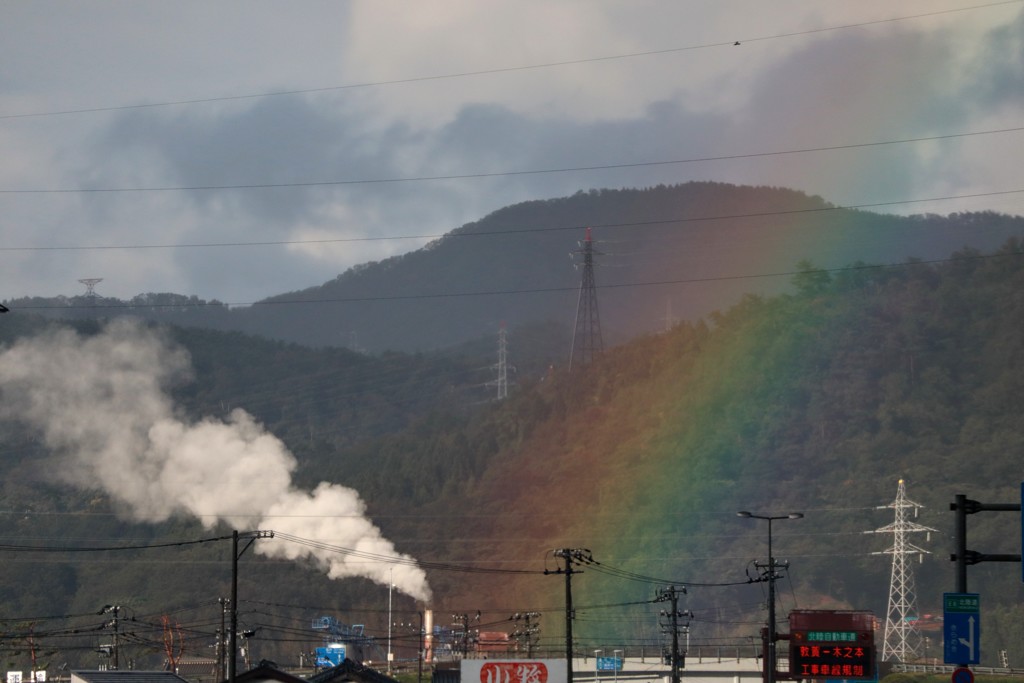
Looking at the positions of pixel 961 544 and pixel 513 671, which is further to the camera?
pixel 513 671

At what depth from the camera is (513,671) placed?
83.6m

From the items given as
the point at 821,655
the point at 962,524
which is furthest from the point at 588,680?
the point at 962,524

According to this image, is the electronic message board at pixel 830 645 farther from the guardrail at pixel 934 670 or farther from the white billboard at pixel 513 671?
the guardrail at pixel 934 670

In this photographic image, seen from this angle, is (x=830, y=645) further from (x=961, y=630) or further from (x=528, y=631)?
(x=528, y=631)

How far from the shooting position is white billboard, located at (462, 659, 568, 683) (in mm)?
81625

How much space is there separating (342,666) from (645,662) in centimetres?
9830

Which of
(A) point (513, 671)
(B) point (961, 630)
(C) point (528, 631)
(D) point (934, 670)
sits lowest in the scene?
(D) point (934, 670)

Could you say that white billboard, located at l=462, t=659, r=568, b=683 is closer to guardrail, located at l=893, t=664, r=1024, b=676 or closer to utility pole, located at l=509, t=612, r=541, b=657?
utility pole, located at l=509, t=612, r=541, b=657

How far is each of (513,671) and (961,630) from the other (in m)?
46.6

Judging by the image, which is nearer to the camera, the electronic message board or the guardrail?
the electronic message board

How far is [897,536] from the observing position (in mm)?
188250

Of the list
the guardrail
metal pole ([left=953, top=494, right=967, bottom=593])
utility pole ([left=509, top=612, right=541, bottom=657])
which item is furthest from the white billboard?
the guardrail

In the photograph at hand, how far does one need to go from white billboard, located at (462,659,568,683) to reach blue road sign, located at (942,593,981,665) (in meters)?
44.0

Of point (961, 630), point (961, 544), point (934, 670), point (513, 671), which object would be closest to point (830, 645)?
point (513, 671)
